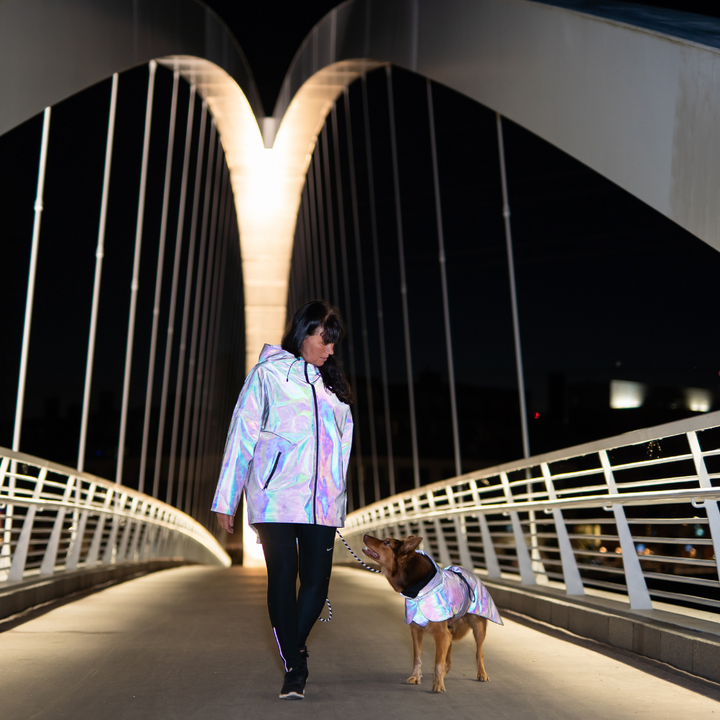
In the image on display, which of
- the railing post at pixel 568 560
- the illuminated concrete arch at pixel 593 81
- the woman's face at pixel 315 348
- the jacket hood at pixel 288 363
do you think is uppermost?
the illuminated concrete arch at pixel 593 81

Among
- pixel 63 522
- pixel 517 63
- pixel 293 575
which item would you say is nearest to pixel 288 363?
pixel 293 575

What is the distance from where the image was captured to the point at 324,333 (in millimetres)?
3564

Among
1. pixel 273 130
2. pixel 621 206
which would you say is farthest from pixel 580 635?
pixel 621 206

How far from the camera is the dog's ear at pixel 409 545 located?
3396 mm

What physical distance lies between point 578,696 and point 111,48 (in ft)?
27.8

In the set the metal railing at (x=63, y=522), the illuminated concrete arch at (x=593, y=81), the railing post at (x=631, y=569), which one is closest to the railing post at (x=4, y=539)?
the metal railing at (x=63, y=522)

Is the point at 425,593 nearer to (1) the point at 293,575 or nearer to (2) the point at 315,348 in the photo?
(1) the point at 293,575

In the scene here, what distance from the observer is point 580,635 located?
503 centimetres

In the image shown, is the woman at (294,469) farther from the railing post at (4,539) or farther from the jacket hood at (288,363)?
the railing post at (4,539)

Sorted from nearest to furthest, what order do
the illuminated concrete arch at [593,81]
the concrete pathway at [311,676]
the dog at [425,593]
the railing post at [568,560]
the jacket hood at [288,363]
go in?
the concrete pathway at [311,676] < the dog at [425,593] < the jacket hood at [288,363] < the railing post at [568,560] < the illuminated concrete arch at [593,81]

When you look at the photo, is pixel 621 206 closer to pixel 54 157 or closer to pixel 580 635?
pixel 54 157

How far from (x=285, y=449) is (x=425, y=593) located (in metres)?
0.66

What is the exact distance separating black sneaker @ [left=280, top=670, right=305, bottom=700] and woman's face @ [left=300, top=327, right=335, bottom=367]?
1043 millimetres

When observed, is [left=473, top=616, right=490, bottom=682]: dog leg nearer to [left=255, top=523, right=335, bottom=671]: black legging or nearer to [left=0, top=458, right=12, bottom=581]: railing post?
[left=255, top=523, right=335, bottom=671]: black legging
